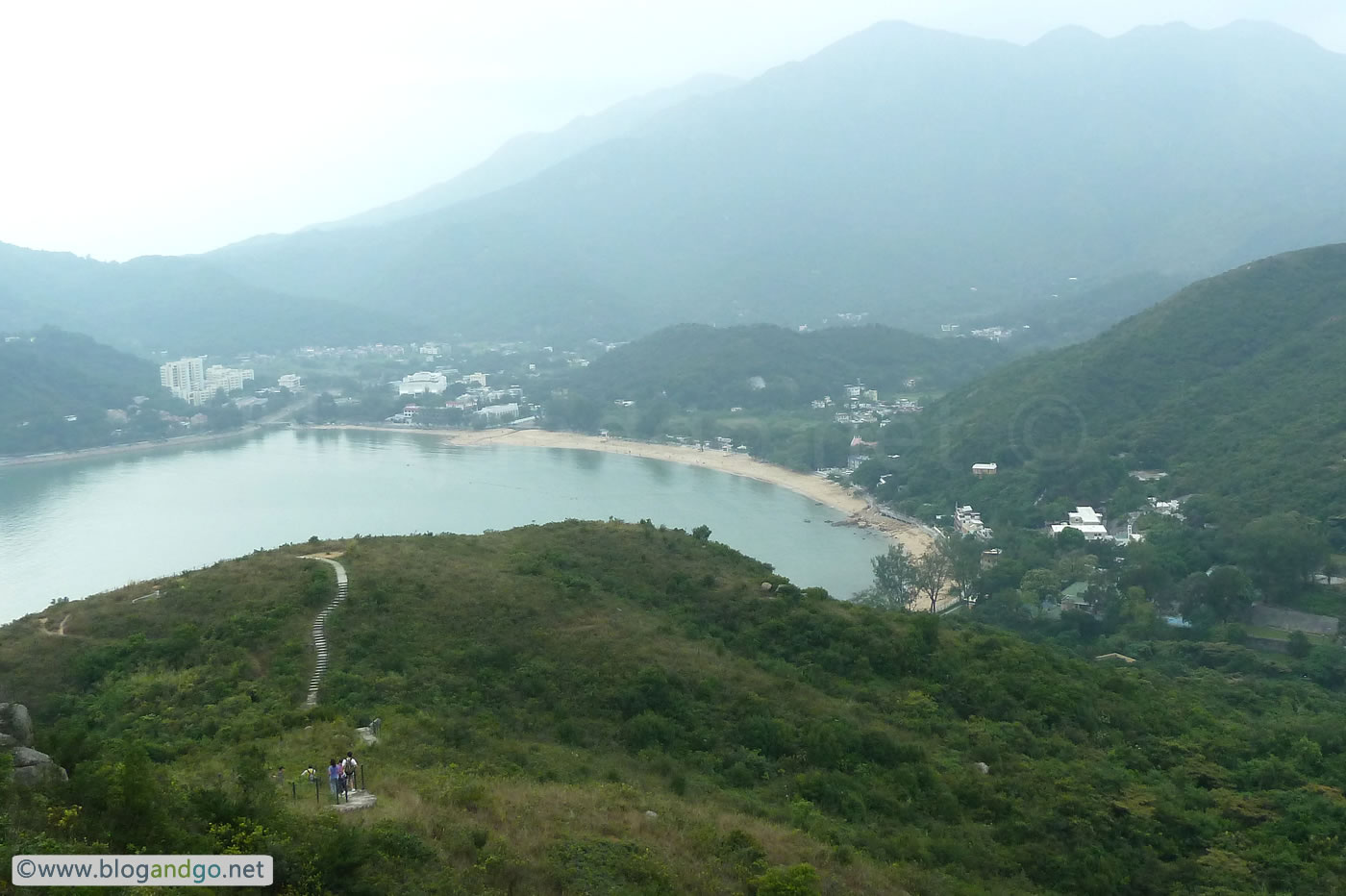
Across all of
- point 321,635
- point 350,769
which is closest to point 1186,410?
point 321,635

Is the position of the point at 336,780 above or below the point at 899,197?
below

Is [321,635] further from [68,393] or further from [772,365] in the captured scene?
[68,393]

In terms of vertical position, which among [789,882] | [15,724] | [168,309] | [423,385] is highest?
[168,309]

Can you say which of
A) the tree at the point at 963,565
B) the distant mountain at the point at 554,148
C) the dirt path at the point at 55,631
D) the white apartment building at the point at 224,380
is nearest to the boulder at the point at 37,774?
the dirt path at the point at 55,631

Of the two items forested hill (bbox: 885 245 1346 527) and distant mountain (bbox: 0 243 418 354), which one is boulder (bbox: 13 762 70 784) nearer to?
forested hill (bbox: 885 245 1346 527)

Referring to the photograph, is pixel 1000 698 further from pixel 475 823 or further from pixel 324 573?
pixel 324 573

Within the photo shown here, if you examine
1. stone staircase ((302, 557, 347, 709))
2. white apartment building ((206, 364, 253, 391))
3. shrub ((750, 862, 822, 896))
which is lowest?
shrub ((750, 862, 822, 896))

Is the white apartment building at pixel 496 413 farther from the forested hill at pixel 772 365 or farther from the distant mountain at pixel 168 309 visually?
the distant mountain at pixel 168 309

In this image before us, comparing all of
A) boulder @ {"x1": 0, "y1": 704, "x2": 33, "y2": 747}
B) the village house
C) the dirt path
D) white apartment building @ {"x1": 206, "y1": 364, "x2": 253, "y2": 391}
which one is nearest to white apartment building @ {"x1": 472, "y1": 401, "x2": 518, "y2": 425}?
white apartment building @ {"x1": 206, "y1": 364, "x2": 253, "y2": 391}
